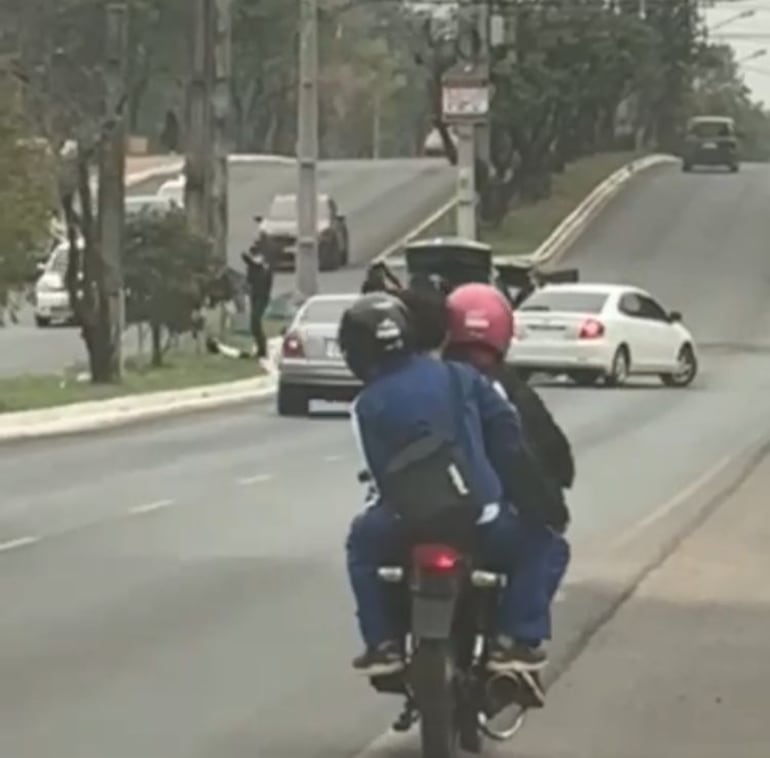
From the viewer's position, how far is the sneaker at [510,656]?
31.9 feet

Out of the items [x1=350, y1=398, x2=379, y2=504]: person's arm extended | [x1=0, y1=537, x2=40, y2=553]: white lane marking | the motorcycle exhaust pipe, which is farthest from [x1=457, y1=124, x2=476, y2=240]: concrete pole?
[x1=350, y1=398, x2=379, y2=504]: person's arm extended

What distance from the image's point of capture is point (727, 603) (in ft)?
50.2

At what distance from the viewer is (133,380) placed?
38.3 metres

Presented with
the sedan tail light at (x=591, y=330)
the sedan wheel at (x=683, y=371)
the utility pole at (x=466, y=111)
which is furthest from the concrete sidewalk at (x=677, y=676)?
the utility pole at (x=466, y=111)

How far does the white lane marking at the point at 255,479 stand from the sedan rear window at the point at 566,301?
16.8 meters

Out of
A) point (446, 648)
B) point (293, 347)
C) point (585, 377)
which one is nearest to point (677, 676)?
point (446, 648)

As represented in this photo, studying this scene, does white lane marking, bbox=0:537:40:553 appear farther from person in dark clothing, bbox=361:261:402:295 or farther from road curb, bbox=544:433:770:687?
person in dark clothing, bbox=361:261:402:295

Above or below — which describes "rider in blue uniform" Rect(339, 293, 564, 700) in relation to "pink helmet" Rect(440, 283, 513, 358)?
below

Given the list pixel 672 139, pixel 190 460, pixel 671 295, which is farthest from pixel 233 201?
pixel 190 460

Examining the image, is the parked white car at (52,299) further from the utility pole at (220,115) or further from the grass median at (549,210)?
the grass median at (549,210)

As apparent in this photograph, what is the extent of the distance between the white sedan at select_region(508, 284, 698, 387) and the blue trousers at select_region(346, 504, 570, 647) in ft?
96.3

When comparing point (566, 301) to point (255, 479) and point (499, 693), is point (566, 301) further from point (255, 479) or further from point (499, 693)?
point (499, 693)

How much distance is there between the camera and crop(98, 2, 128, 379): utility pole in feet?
124

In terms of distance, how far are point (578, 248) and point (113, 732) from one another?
206 ft
